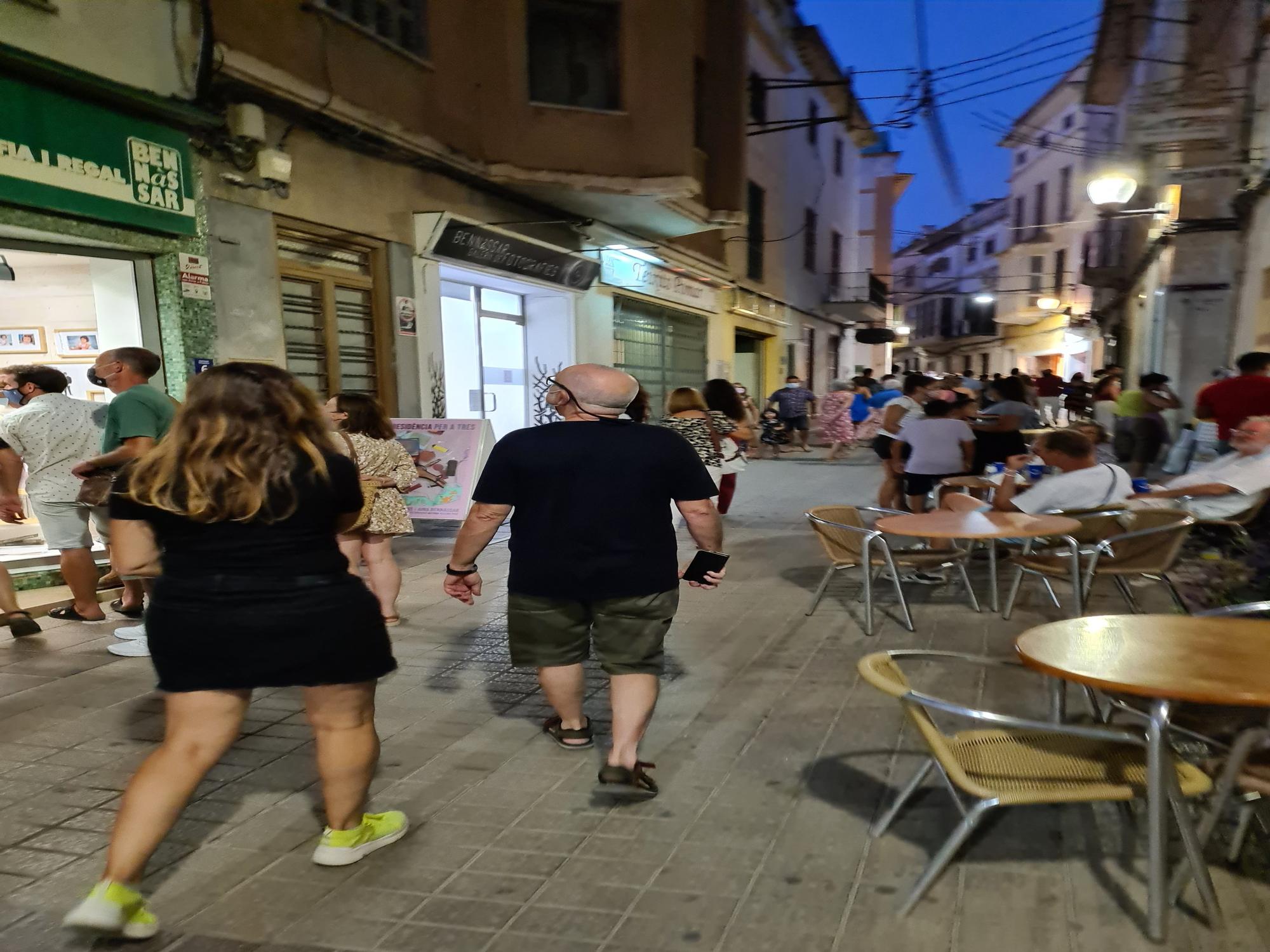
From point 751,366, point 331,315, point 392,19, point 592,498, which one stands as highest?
point 392,19

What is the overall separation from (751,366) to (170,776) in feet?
69.6

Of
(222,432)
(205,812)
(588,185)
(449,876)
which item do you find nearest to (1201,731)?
(449,876)

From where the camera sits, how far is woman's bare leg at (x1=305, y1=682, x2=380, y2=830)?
8.23ft

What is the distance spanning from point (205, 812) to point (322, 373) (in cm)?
569

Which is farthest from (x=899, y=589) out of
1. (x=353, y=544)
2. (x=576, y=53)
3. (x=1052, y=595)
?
(x=576, y=53)

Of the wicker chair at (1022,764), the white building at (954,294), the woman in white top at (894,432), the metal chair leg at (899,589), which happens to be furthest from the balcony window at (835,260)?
the wicker chair at (1022,764)

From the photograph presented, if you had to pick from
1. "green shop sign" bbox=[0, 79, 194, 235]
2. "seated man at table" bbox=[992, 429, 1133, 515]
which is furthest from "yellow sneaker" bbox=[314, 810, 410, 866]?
"green shop sign" bbox=[0, 79, 194, 235]

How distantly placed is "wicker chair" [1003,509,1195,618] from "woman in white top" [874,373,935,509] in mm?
2545

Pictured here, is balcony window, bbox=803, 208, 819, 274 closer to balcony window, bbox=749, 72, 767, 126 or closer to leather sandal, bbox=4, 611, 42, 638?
balcony window, bbox=749, 72, 767, 126

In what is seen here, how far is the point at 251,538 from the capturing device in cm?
229

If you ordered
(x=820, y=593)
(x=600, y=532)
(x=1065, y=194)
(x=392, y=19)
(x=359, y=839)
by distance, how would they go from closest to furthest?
(x=359, y=839), (x=600, y=532), (x=820, y=593), (x=392, y=19), (x=1065, y=194)

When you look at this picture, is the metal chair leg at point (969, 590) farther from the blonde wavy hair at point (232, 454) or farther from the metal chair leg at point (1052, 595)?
the blonde wavy hair at point (232, 454)

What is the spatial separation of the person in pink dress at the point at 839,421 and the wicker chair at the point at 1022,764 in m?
13.7

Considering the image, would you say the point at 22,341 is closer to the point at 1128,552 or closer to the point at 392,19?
the point at 392,19
